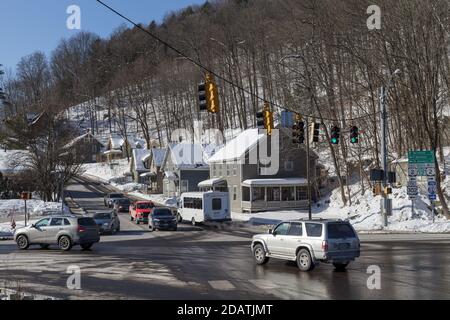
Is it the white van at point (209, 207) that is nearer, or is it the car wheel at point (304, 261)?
the car wheel at point (304, 261)

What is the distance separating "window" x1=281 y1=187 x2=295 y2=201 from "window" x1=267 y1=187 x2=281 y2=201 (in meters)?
0.50

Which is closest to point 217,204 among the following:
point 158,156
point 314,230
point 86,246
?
point 86,246

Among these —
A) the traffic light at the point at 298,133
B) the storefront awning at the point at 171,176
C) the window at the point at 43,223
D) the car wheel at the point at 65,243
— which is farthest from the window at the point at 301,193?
the car wheel at the point at 65,243

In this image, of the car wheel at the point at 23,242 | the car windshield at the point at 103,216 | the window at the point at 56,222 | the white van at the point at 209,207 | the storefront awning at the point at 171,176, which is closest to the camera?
the window at the point at 56,222

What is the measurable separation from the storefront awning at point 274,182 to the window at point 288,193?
49 centimetres

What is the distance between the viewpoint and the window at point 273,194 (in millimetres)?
57844

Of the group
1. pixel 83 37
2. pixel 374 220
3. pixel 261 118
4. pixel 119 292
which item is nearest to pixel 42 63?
pixel 83 37

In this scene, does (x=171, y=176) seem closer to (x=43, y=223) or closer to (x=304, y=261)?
A: (x=43, y=223)

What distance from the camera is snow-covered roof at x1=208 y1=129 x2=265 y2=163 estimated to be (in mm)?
59531

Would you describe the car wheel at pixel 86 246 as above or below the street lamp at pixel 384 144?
below

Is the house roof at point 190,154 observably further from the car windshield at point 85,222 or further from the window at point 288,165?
the car windshield at point 85,222

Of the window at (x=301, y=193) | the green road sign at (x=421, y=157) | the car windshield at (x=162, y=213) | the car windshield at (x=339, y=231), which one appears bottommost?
the car windshield at (x=162, y=213)

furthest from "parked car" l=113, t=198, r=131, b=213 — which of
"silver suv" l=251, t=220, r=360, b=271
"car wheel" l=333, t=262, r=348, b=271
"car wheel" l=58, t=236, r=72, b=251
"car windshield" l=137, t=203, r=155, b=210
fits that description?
"car wheel" l=333, t=262, r=348, b=271

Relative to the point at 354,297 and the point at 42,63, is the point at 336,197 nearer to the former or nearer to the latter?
the point at 354,297
